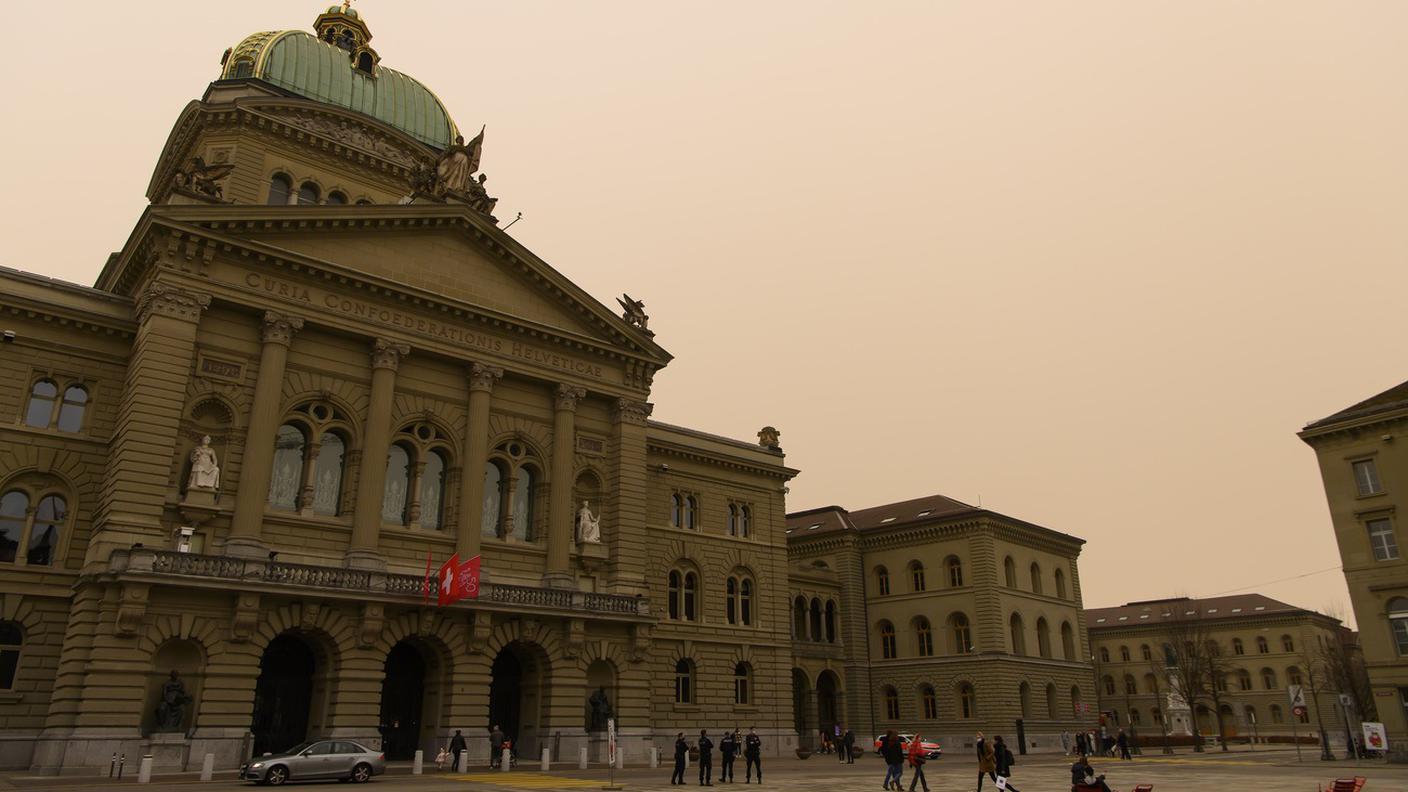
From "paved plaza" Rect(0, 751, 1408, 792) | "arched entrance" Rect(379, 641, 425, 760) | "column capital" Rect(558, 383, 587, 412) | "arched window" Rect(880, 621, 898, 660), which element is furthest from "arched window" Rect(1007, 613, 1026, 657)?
"arched entrance" Rect(379, 641, 425, 760)

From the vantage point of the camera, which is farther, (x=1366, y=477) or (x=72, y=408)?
(x=1366, y=477)

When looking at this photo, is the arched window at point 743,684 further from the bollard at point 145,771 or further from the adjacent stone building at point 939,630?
the bollard at point 145,771

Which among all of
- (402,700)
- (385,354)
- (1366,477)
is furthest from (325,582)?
(1366,477)

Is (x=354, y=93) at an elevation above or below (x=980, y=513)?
above

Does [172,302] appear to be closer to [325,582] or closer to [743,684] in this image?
[325,582]

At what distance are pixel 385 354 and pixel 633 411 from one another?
11879 millimetres

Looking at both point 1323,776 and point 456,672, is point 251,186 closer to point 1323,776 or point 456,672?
point 456,672

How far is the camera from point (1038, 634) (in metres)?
64.9

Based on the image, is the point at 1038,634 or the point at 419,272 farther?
the point at 1038,634

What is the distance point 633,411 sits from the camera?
43.7 m

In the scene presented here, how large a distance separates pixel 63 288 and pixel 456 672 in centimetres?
1899

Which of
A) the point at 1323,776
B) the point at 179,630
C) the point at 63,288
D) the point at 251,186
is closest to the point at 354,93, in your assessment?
the point at 251,186

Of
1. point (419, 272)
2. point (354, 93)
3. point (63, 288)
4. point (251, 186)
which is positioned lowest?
point (63, 288)

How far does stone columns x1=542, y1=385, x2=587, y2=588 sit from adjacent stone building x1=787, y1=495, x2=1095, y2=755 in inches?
975
